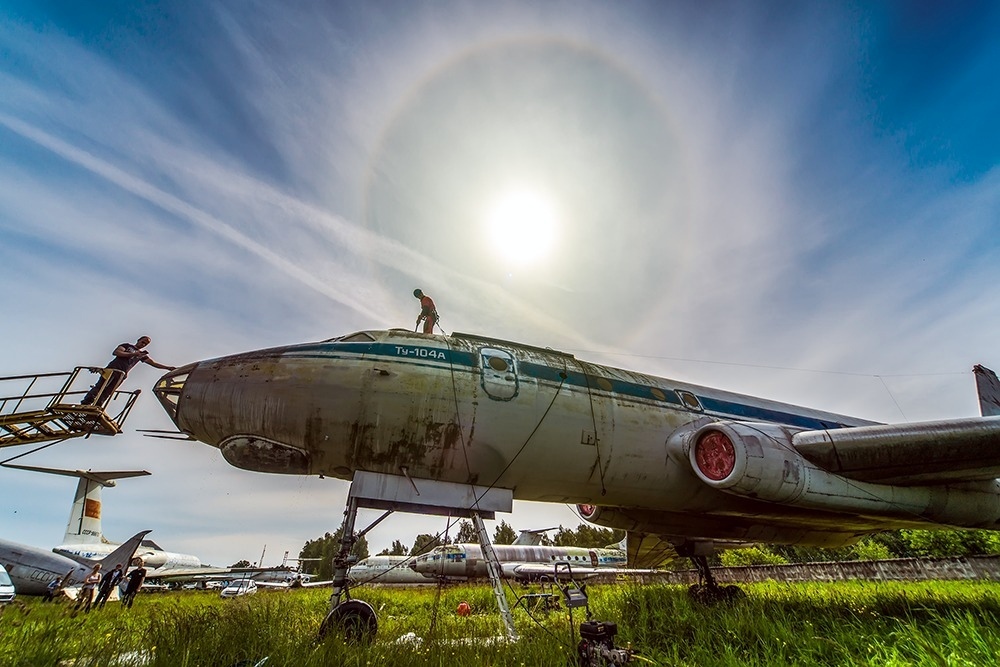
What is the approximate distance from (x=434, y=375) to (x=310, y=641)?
3460 mm

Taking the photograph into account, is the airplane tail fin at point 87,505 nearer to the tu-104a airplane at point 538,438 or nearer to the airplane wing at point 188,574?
the airplane wing at point 188,574

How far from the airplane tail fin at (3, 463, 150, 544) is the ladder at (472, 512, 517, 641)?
78.9ft

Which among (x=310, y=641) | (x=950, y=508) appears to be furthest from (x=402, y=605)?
(x=950, y=508)

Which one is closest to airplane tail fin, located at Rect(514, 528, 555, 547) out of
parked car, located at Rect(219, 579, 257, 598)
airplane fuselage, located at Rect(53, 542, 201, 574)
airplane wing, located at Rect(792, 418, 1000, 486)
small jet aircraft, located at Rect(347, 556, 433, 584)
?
small jet aircraft, located at Rect(347, 556, 433, 584)

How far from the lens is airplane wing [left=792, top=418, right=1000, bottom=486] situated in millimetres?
6723

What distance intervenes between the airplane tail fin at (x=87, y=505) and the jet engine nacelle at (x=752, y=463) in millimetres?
26611

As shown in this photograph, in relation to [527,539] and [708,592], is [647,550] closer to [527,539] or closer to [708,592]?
[708,592]

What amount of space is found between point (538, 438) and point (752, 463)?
3126 millimetres

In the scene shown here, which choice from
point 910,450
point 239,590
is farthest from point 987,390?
point 239,590

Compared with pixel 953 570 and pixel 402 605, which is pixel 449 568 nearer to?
pixel 402 605

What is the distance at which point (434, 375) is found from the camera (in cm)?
685

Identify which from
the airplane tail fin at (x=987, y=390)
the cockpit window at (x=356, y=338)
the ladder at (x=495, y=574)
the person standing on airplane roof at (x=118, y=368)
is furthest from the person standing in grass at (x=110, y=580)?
the airplane tail fin at (x=987, y=390)

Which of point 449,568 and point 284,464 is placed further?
point 449,568

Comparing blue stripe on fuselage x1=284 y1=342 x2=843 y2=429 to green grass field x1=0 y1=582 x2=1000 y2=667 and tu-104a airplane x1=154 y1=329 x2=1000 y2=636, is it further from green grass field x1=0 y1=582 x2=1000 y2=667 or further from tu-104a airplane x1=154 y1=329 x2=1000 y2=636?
green grass field x1=0 y1=582 x2=1000 y2=667
